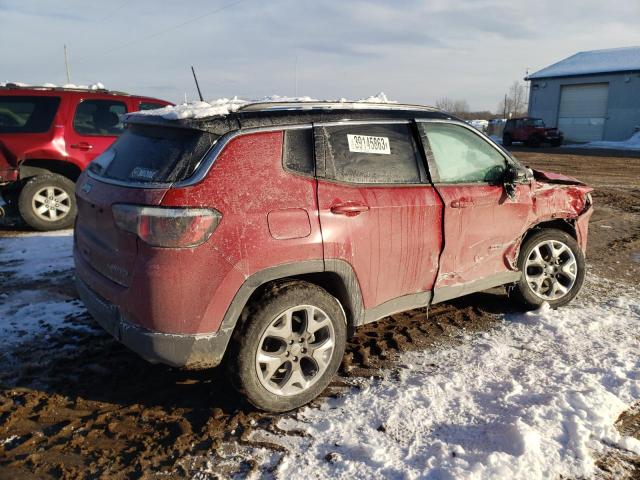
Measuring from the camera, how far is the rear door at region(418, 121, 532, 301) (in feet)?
12.3

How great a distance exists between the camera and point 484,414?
3051 mm

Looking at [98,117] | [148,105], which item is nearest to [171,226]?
[98,117]

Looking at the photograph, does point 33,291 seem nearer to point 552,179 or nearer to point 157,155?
point 157,155

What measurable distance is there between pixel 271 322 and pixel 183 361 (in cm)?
52

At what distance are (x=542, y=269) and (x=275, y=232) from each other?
9.08ft

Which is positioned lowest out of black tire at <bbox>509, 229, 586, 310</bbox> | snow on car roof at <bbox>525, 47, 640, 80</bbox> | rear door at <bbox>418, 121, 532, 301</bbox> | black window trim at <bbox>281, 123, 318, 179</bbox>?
black tire at <bbox>509, 229, 586, 310</bbox>

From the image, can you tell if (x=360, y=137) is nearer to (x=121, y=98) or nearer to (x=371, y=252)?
(x=371, y=252)

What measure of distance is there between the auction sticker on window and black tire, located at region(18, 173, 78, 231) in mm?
5428

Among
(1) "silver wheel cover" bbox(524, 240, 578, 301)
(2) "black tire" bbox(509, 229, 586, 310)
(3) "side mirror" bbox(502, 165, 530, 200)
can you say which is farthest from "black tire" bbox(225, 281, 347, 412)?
(1) "silver wheel cover" bbox(524, 240, 578, 301)

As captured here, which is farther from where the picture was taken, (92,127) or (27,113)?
(92,127)

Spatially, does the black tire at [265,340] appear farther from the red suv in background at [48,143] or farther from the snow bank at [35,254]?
the red suv in background at [48,143]

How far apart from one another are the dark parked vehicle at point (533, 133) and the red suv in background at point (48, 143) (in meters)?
25.7

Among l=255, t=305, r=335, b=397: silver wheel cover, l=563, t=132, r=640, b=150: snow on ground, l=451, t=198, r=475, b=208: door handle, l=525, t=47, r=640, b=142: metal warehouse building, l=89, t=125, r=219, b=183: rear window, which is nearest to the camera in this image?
l=89, t=125, r=219, b=183: rear window

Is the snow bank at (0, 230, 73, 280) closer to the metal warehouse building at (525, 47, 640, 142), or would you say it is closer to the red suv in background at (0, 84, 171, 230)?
the red suv in background at (0, 84, 171, 230)
